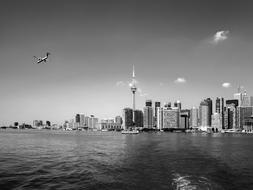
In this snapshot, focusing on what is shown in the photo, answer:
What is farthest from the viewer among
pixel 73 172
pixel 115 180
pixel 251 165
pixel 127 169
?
pixel 251 165

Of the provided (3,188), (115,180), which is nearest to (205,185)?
(115,180)

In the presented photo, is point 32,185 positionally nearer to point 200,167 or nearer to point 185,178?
point 185,178

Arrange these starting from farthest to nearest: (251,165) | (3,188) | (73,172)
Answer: (251,165) < (73,172) < (3,188)

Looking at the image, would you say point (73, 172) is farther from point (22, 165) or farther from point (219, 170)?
point (219, 170)

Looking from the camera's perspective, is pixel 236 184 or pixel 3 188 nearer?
pixel 3 188

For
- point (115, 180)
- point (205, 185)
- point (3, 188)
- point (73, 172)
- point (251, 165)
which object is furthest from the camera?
point (251, 165)

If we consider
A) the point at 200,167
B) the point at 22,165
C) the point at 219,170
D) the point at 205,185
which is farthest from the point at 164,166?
the point at 22,165

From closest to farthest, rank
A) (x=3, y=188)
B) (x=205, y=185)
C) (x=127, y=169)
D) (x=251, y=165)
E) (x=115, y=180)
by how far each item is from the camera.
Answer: (x=3, y=188), (x=205, y=185), (x=115, y=180), (x=127, y=169), (x=251, y=165)

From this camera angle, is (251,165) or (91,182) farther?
(251,165)

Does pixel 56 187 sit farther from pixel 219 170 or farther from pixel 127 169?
pixel 219 170
